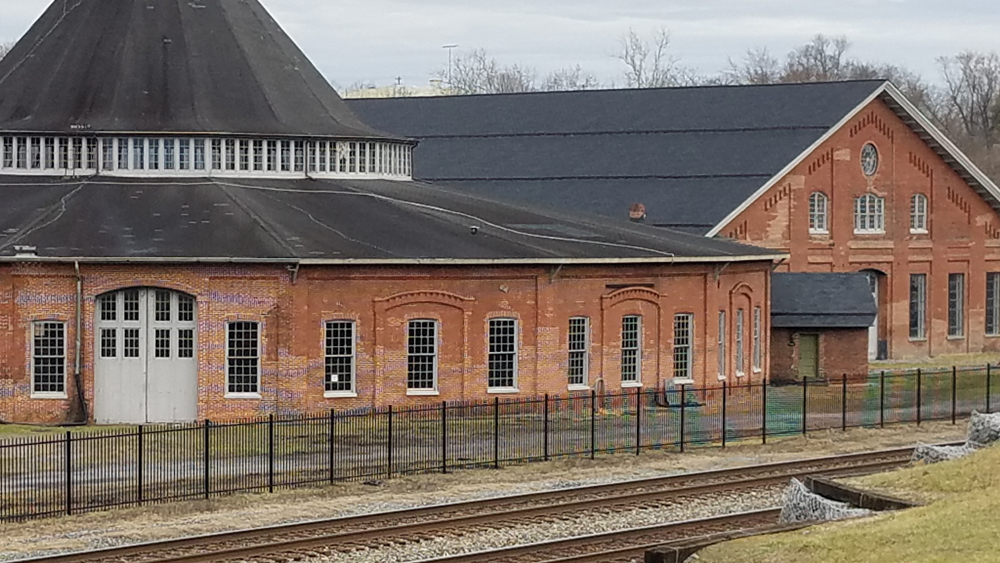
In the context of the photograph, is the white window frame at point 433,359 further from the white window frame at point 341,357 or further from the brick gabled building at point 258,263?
the white window frame at point 341,357

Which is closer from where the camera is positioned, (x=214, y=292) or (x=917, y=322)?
(x=214, y=292)

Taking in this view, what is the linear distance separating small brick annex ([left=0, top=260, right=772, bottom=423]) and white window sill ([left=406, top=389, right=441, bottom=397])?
75mm

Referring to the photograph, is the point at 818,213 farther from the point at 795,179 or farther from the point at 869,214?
the point at 869,214

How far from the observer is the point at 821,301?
54.1 metres

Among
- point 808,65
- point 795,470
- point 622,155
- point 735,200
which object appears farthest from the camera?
point 808,65

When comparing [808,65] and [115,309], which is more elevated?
[808,65]

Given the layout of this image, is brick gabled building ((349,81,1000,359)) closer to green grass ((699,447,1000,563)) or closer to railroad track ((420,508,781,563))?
railroad track ((420,508,781,563))

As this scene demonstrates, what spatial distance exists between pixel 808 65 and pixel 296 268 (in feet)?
451

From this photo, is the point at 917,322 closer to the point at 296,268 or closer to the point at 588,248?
the point at 588,248

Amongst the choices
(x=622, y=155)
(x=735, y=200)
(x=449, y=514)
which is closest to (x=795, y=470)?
(x=449, y=514)

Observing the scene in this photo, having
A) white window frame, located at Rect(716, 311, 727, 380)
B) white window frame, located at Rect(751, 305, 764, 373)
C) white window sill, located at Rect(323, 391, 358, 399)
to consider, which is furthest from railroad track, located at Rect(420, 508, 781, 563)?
white window frame, located at Rect(751, 305, 764, 373)

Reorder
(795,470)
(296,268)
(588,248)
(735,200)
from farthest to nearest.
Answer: (735,200) → (588,248) → (296,268) → (795,470)

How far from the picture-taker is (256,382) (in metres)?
42.1

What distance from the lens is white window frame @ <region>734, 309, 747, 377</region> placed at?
4981cm
